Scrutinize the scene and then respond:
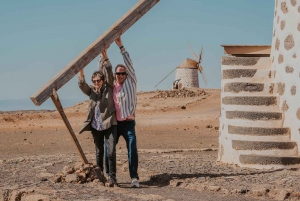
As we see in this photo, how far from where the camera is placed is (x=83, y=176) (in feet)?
25.5

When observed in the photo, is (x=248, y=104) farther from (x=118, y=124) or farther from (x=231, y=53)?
(x=118, y=124)

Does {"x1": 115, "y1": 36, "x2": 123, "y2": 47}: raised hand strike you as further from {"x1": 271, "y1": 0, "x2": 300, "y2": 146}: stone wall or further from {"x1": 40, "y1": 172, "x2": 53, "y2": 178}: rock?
{"x1": 271, "y1": 0, "x2": 300, "y2": 146}: stone wall

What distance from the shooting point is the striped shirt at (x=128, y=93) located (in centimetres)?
764

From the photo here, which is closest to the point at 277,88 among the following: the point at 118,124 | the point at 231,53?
the point at 231,53

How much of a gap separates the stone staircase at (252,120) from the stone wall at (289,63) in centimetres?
13

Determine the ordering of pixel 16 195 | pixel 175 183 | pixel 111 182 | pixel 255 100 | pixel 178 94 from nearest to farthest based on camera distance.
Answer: pixel 16 195
pixel 111 182
pixel 175 183
pixel 255 100
pixel 178 94

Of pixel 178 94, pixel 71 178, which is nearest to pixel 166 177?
pixel 71 178

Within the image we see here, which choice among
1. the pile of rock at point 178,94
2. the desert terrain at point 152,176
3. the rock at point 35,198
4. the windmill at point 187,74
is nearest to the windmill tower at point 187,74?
the windmill at point 187,74

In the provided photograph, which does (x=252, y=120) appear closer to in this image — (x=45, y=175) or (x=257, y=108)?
(x=257, y=108)

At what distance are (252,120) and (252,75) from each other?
0.83 m

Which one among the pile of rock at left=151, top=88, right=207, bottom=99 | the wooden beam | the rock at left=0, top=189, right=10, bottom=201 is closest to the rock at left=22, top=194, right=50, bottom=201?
the rock at left=0, top=189, right=10, bottom=201

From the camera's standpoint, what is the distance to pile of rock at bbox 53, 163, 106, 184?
7.76 metres

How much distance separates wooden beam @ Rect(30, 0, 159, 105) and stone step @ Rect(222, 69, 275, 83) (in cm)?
235

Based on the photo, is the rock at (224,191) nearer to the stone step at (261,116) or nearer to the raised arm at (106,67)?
the raised arm at (106,67)
